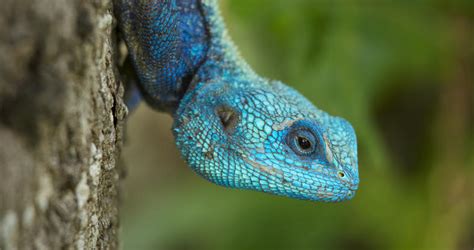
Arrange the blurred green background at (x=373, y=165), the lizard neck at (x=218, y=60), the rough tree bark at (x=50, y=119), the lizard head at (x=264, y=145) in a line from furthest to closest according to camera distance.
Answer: the blurred green background at (x=373, y=165) < the lizard neck at (x=218, y=60) < the lizard head at (x=264, y=145) < the rough tree bark at (x=50, y=119)

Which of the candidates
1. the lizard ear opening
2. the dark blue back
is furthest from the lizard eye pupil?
the dark blue back

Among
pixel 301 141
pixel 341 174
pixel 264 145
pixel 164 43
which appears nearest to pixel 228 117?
pixel 264 145

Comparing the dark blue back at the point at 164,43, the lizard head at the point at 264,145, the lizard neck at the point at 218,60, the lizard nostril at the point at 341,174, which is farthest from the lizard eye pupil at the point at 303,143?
the dark blue back at the point at 164,43

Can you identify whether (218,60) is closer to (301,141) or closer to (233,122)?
(233,122)

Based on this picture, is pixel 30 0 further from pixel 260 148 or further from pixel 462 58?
pixel 462 58

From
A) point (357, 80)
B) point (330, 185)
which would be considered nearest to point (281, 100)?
point (330, 185)

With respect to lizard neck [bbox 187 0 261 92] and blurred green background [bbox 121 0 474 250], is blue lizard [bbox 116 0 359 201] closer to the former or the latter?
lizard neck [bbox 187 0 261 92]

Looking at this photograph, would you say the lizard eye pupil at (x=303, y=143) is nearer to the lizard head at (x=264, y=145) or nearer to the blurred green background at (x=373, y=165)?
the lizard head at (x=264, y=145)
